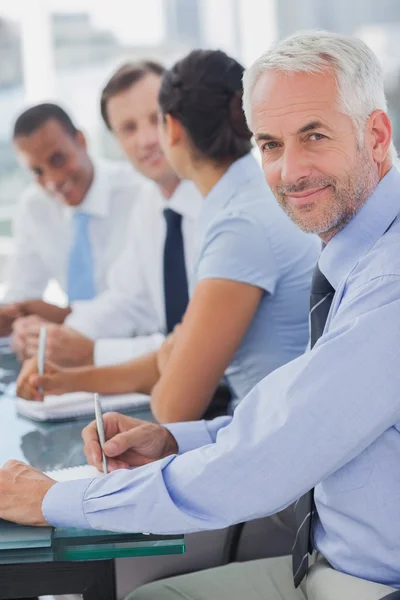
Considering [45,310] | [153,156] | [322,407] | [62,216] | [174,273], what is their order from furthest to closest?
[62,216]
[45,310]
[153,156]
[174,273]
[322,407]

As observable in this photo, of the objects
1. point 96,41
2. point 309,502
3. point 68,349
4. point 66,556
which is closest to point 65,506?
point 66,556

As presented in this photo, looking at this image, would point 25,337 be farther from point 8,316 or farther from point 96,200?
point 96,200

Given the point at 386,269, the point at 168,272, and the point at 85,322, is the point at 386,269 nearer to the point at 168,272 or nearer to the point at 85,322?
the point at 168,272

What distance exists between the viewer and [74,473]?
1.46 m

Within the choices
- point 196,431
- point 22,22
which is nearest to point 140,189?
point 196,431

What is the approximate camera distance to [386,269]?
1193 mm

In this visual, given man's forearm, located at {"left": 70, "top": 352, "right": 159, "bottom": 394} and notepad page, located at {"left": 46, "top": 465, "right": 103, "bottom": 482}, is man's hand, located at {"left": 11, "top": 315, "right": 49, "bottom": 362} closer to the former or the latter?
man's forearm, located at {"left": 70, "top": 352, "right": 159, "bottom": 394}

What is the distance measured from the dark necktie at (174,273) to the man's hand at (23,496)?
3.89 feet

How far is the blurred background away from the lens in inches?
301

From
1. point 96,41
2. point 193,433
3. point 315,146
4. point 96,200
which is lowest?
point 96,41

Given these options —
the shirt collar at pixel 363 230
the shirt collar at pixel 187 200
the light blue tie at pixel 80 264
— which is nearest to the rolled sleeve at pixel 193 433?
the shirt collar at pixel 363 230

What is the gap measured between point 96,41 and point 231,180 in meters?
6.58

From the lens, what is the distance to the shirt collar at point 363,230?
1.29 metres

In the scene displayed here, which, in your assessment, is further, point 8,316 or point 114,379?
point 8,316
